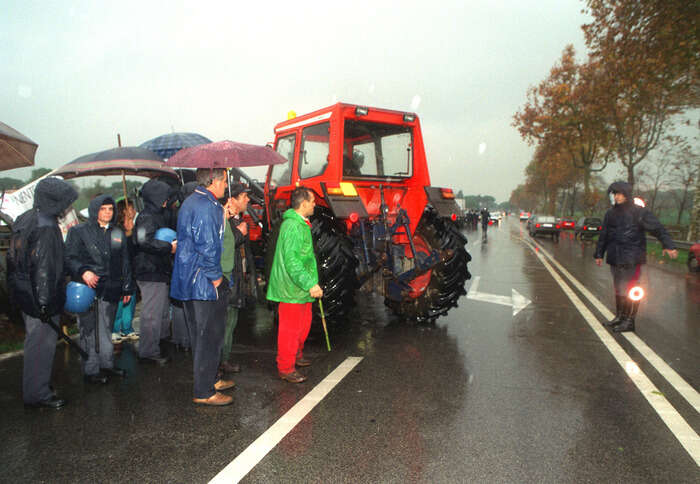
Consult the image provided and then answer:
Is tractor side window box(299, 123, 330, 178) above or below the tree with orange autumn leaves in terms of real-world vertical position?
below

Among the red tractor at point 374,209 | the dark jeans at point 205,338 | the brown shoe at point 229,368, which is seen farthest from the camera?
the red tractor at point 374,209

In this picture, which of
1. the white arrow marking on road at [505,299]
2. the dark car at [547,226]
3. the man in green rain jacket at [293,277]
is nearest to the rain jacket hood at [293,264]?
the man in green rain jacket at [293,277]

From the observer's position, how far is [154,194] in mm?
4914

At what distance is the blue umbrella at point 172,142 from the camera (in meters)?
8.73

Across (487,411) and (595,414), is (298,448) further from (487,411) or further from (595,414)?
(595,414)

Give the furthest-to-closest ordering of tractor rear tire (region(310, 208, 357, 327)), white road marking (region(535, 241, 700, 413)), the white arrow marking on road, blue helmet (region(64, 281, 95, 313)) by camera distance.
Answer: the white arrow marking on road, tractor rear tire (region(310, 208, 357, 327)), blue helmet (region(64, 281, 95, 313)), white road marking (region(535, 241, 700, 413))

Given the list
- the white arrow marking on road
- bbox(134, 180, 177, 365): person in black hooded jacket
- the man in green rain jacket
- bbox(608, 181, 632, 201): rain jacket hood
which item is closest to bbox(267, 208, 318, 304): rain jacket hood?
the man in green rain jacket

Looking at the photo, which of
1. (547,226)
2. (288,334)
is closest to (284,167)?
(288,334)

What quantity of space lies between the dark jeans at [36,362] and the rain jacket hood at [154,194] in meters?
1.55

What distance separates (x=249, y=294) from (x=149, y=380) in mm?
1828

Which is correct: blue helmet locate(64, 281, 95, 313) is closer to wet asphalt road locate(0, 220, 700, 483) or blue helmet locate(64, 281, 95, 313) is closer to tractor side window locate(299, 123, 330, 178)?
wet asphalt road locate(0, 220, 700, 483)

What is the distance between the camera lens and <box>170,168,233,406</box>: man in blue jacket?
145 inches

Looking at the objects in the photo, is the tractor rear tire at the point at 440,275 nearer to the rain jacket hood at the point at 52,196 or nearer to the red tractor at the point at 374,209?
the red tractor at the point at 374,209

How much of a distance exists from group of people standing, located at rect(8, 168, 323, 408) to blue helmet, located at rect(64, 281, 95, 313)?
0.19 ft
